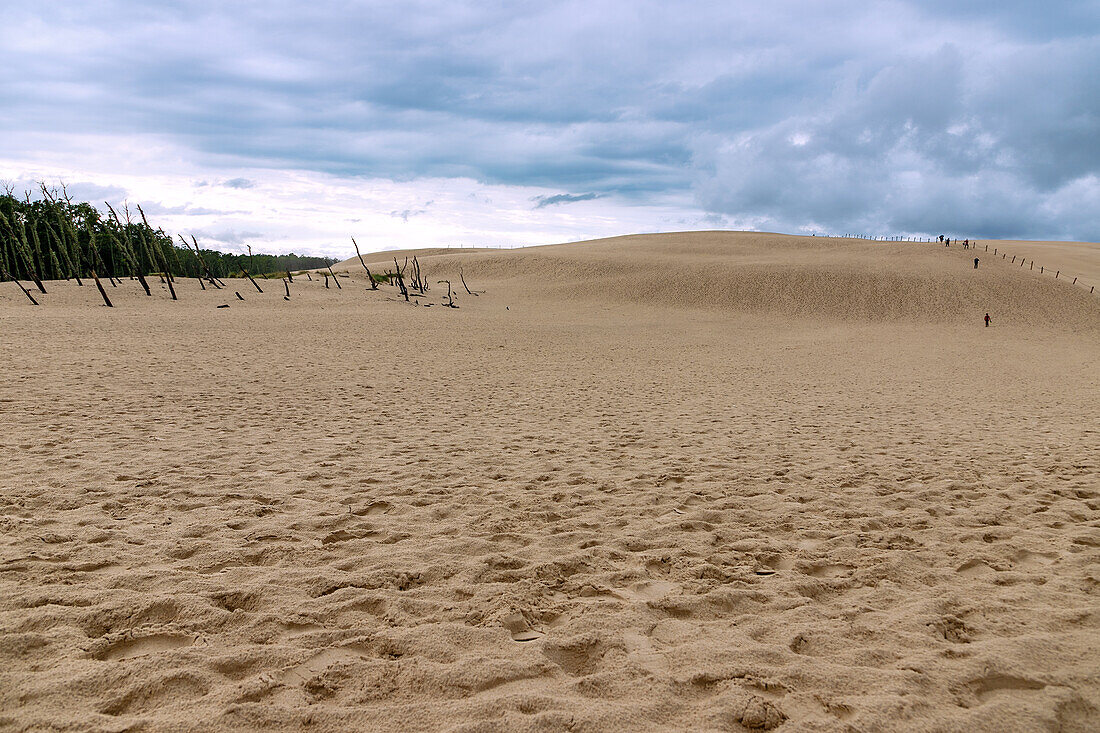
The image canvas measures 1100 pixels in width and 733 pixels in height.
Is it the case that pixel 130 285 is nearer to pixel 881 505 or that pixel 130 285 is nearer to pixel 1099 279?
pixel 881 505

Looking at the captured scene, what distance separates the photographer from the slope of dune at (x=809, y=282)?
37.9 metres

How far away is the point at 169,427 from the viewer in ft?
27.3

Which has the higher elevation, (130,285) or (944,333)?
(130,285)

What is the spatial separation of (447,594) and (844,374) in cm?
1633

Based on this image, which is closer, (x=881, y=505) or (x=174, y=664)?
(x=174, y=664)

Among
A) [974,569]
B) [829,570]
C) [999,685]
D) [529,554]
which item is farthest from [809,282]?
[999,685]

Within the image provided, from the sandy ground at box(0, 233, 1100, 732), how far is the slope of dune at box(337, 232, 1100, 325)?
26817mm

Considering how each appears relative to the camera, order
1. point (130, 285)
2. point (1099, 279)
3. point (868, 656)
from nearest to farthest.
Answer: point (868, 656), point (130, 285), point (1099, 279)

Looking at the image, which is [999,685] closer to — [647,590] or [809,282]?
[647,590]

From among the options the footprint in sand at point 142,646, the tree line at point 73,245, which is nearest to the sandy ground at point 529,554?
the footprint in sand at point 142,646

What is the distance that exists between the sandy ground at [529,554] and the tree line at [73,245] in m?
22.0

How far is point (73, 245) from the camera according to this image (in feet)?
119

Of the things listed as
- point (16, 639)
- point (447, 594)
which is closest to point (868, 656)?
point (447, 594)

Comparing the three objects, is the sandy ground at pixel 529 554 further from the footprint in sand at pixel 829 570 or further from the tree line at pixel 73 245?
the tree line at pixel 73 245
